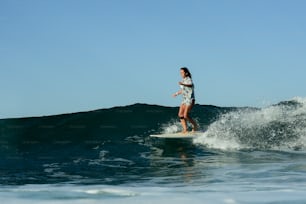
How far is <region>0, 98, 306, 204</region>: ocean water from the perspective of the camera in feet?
15.7

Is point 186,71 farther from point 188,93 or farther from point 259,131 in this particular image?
point 259,131

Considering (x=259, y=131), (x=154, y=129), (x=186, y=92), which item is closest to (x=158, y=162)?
(x=186, y=92)

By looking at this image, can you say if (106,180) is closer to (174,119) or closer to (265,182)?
(265,182)

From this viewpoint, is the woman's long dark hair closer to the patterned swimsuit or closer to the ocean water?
the patterned swimsuit

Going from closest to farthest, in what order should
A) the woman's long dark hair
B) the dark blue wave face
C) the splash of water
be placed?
1. the dark blue wave face
2. the splash of water
3. the woman's long dark hair

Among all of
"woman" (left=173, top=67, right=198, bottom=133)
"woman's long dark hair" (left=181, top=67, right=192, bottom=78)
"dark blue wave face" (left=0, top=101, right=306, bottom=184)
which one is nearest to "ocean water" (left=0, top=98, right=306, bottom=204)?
"dark blue wave face" (left=0, top=101, right=306, bottom=184)

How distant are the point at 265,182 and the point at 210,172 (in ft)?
5.66

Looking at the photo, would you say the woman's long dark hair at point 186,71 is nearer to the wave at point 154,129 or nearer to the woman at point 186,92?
the woman at point 186,92

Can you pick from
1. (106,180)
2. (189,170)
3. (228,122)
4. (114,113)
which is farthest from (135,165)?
(114,113)

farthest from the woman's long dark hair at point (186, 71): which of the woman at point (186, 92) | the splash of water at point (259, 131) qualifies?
the splash of water at point (259, 131)

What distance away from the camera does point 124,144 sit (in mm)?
13453

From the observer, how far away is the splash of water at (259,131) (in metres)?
12.2

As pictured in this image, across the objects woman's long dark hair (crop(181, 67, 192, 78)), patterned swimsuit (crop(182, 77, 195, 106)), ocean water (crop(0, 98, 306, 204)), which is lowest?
ocean water (crop(0, 98, 306, 204))

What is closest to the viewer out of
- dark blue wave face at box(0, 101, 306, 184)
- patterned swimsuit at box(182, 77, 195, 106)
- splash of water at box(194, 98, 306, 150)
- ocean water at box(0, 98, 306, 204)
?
ocean water at box(0, 98, 306, 204)
